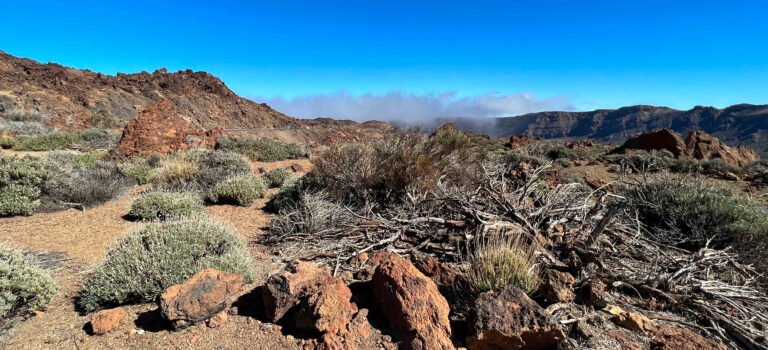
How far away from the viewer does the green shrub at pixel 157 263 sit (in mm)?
2963

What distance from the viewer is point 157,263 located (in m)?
A: 3.10

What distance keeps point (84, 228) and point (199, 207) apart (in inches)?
59.3

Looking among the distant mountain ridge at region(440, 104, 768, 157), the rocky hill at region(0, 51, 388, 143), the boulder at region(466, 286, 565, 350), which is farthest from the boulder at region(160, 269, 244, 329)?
the distant mountain ridge at region(440, 104, 768, 157)

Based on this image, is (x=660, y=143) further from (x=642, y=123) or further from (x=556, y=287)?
(x=642, y=123)

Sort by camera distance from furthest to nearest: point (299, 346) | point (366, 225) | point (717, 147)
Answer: point (717, 147) → point (366, 225) → point (299, 346)

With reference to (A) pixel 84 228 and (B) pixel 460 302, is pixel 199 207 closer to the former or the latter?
(A) pixel 84 228

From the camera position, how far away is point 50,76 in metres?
36.7

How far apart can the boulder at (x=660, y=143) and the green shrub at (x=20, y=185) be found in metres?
23.3

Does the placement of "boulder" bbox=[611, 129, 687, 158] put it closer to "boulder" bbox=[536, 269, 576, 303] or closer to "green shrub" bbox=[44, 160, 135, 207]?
"boulder" bbox=[536, 269, 576, 303]

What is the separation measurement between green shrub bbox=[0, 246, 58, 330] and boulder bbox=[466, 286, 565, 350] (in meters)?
3.35

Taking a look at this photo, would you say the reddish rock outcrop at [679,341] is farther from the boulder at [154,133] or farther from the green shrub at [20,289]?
the boulder at [154,133]

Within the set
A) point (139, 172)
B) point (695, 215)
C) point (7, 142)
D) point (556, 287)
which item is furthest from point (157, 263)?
point (7, 142)

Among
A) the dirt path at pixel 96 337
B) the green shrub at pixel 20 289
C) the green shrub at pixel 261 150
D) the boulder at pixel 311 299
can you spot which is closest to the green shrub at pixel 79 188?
the dirt path at pixel 96 337

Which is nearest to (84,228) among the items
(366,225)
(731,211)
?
(366,225)
